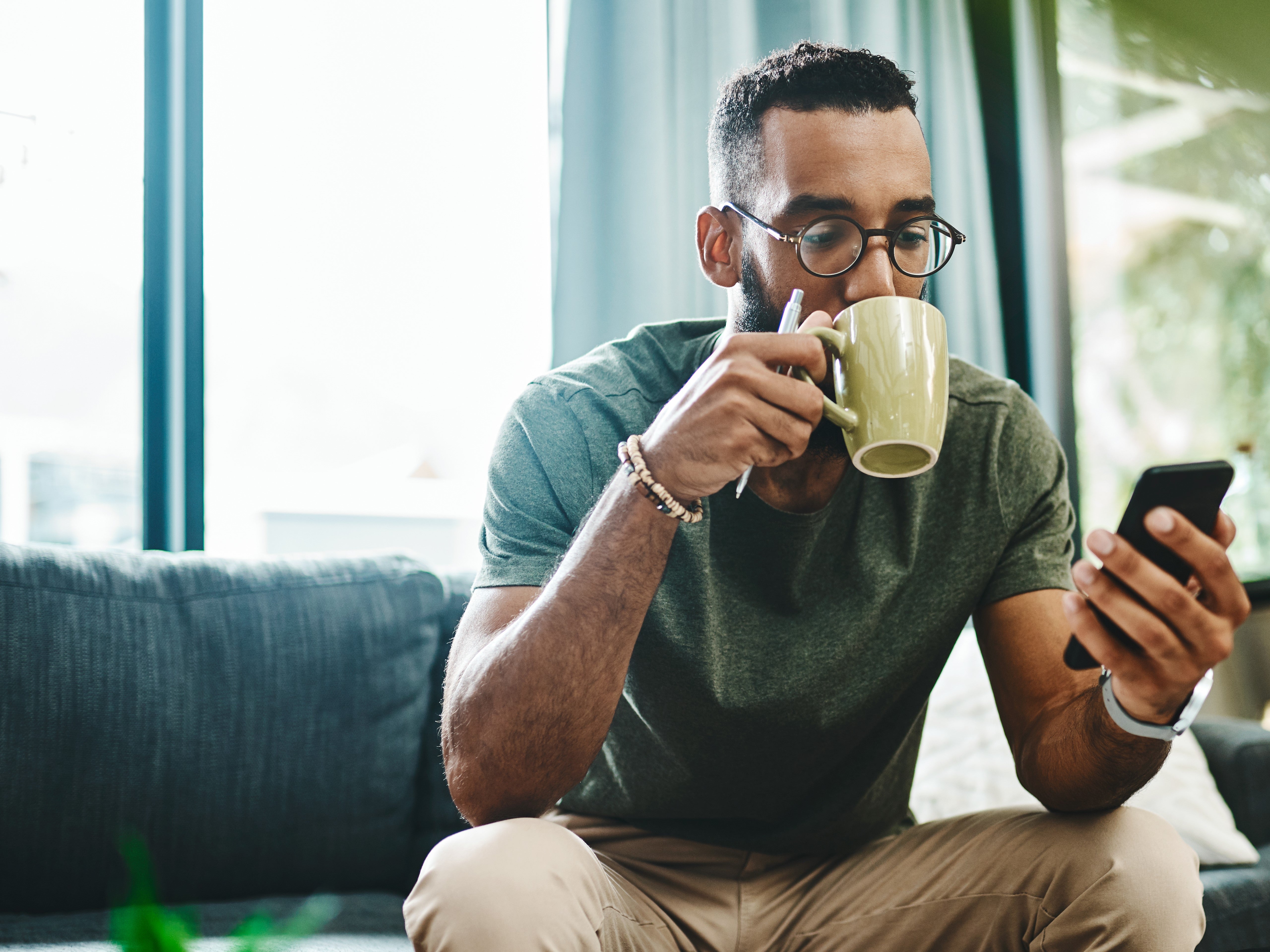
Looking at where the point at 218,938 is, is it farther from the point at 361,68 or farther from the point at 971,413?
the point at 361,68

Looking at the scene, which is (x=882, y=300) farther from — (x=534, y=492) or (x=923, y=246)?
(x=534, y=492)

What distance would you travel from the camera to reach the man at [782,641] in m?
0.87

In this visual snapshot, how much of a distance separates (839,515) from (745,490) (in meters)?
0.11

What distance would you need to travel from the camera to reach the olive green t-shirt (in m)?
1.08

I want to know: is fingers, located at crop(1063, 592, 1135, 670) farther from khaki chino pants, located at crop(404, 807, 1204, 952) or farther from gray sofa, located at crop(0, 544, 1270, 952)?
gray sofa, located at crop(0, 544, 1270, 952)

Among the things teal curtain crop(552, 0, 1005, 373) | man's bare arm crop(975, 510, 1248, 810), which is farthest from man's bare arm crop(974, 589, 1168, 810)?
teal curtain crop(552, 0, 1005, 373)

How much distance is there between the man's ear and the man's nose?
0.66 feet

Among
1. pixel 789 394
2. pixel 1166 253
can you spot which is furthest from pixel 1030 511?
pixel 1166 253

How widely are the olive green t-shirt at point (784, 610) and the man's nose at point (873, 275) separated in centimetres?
22

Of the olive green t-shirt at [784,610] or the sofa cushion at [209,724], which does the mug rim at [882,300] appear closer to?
the olive green t-shirt at [784,610]

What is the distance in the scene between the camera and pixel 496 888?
0.77 m

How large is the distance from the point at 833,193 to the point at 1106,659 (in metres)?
0.57

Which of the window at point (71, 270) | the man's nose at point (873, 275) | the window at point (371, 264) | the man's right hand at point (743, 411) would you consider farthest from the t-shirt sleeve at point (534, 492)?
the window at point (71, 270)

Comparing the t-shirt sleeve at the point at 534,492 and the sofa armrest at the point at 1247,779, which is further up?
the t-shirt sleeve at the point at 534,492
